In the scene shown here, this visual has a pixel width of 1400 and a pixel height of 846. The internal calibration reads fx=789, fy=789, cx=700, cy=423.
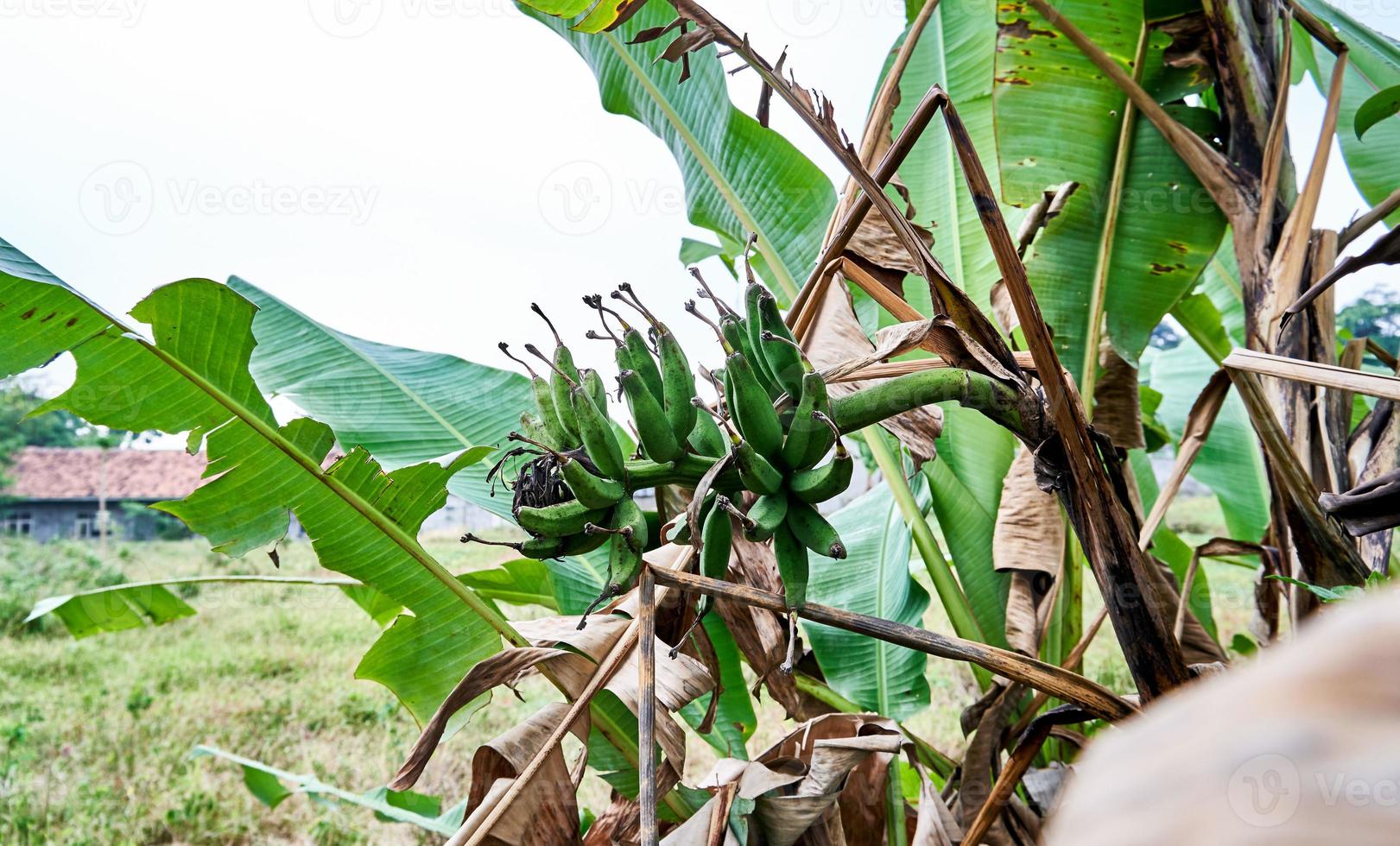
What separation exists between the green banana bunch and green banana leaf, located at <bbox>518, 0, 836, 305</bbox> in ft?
1.72

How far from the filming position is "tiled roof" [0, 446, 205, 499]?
7555 mm

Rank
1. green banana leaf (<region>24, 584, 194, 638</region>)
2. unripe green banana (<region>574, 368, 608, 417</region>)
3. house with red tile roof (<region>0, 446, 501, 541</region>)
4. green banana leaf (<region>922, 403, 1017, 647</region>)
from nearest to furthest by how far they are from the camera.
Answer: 1. unripe green banana (<region>574, 368, 608, 417</region>)
2. green banana leaf (<region>922, 403, 1017, 647</region>)
3. green banana leaf (<region>24, 584, 194, 638</region>)
4. house with red tile roof (<region>0, 446, 501, 541</region>)

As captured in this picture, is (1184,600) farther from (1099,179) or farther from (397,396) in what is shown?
(397,396)

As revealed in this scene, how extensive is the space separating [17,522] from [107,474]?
2.15 meters

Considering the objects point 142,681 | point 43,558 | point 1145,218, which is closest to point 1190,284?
point 1145,218

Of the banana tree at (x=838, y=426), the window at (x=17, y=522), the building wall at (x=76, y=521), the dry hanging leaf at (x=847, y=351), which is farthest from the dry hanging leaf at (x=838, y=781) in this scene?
the window at (x=17, y=522)

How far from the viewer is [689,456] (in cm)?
49

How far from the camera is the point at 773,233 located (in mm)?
1014

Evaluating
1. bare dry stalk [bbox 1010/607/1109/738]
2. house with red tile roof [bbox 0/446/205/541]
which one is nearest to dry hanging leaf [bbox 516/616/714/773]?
bare dry stalk [bbox 1010/607/1109/738]

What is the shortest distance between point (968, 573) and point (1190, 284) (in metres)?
0.45

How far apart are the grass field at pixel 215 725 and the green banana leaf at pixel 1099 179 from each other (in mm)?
550

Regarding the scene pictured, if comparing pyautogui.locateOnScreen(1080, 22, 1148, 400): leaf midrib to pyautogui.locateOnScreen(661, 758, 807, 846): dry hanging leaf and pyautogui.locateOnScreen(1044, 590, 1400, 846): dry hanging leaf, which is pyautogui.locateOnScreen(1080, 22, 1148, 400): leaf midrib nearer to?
pyautogui.locateOnScreen(661, 758, 807, 846): dry hanging leaf

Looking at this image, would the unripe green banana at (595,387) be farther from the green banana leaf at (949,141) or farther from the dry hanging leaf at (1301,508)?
the green banana leaf at (949,141)
